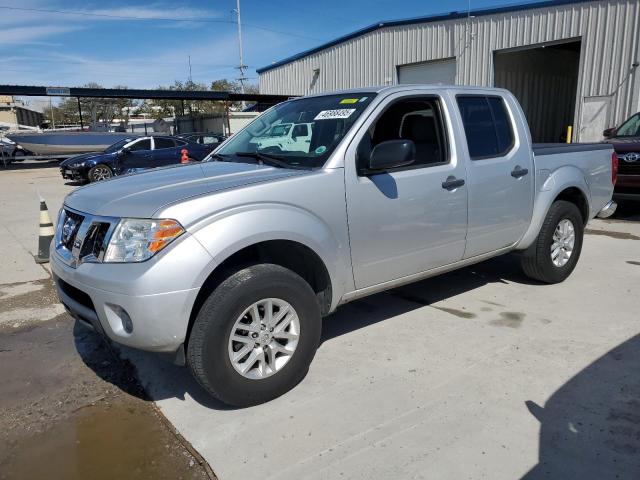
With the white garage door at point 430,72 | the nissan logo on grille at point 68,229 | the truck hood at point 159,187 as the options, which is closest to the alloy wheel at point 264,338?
the truck hood at point 159,187

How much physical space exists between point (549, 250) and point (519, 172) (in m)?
0.99

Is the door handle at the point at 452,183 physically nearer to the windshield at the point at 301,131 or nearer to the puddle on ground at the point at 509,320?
the windshield at the point at 301,131

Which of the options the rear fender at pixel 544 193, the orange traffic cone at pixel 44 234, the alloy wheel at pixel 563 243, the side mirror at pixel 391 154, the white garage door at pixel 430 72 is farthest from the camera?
the white garage door at pixel 430 72

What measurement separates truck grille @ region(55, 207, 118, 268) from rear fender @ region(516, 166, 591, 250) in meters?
3.59

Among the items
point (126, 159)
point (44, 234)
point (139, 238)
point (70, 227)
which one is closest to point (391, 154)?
point (139, 238)

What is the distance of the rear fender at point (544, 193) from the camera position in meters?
4.79

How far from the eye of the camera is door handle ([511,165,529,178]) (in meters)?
4.46

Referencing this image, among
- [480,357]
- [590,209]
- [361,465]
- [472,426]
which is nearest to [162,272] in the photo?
[361,465]

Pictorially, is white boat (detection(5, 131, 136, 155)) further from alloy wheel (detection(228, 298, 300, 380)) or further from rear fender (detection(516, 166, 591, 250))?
alloy wheel (detection(228, 298, 300, 380))

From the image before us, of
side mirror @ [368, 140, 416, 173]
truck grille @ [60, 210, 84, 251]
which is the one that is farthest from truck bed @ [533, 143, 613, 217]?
truck grille @ [60, 210, 84, 251]

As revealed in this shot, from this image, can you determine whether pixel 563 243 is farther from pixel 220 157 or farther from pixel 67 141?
pixel 67 141

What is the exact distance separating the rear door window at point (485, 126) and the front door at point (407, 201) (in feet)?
0.94

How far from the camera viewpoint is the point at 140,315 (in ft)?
8.77

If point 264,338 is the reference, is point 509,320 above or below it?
below
